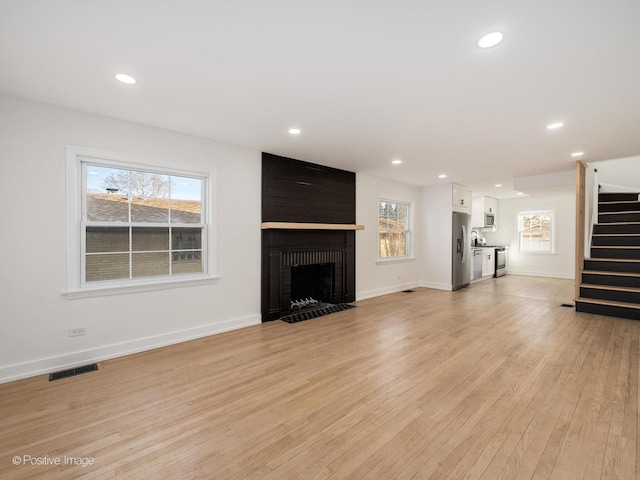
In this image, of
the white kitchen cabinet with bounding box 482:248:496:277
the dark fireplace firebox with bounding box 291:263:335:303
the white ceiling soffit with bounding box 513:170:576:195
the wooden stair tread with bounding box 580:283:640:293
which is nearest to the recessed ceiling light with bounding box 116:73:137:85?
the dark fireplace firebox with bounding box 291:263:335:303

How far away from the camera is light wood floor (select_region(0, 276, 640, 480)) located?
166 centimetres

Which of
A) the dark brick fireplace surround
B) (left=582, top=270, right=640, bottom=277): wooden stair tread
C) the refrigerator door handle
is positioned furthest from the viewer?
the refrigerator door handle

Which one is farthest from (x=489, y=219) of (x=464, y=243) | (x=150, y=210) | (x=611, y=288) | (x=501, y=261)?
(x=150, y=210)

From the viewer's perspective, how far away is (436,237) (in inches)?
283

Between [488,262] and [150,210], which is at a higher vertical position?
[150,210]

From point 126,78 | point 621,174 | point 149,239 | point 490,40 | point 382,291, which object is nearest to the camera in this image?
point 490,40

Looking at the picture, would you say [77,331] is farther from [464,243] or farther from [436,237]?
[464,243]

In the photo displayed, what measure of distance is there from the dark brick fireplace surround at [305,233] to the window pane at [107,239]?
171 centimetres

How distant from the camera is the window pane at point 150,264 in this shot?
11.1ft

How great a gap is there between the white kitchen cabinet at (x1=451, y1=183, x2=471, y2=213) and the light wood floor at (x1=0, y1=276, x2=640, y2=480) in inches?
151

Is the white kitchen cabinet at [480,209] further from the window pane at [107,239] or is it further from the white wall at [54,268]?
the window pane at [107,239]

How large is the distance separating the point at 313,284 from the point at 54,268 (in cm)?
371

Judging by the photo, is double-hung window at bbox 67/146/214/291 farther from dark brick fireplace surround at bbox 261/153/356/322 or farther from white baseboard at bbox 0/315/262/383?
dark brick fireplace surround at bbox 261/153/356/322

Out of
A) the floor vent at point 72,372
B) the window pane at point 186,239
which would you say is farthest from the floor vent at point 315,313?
the floor vent at point 72,372
